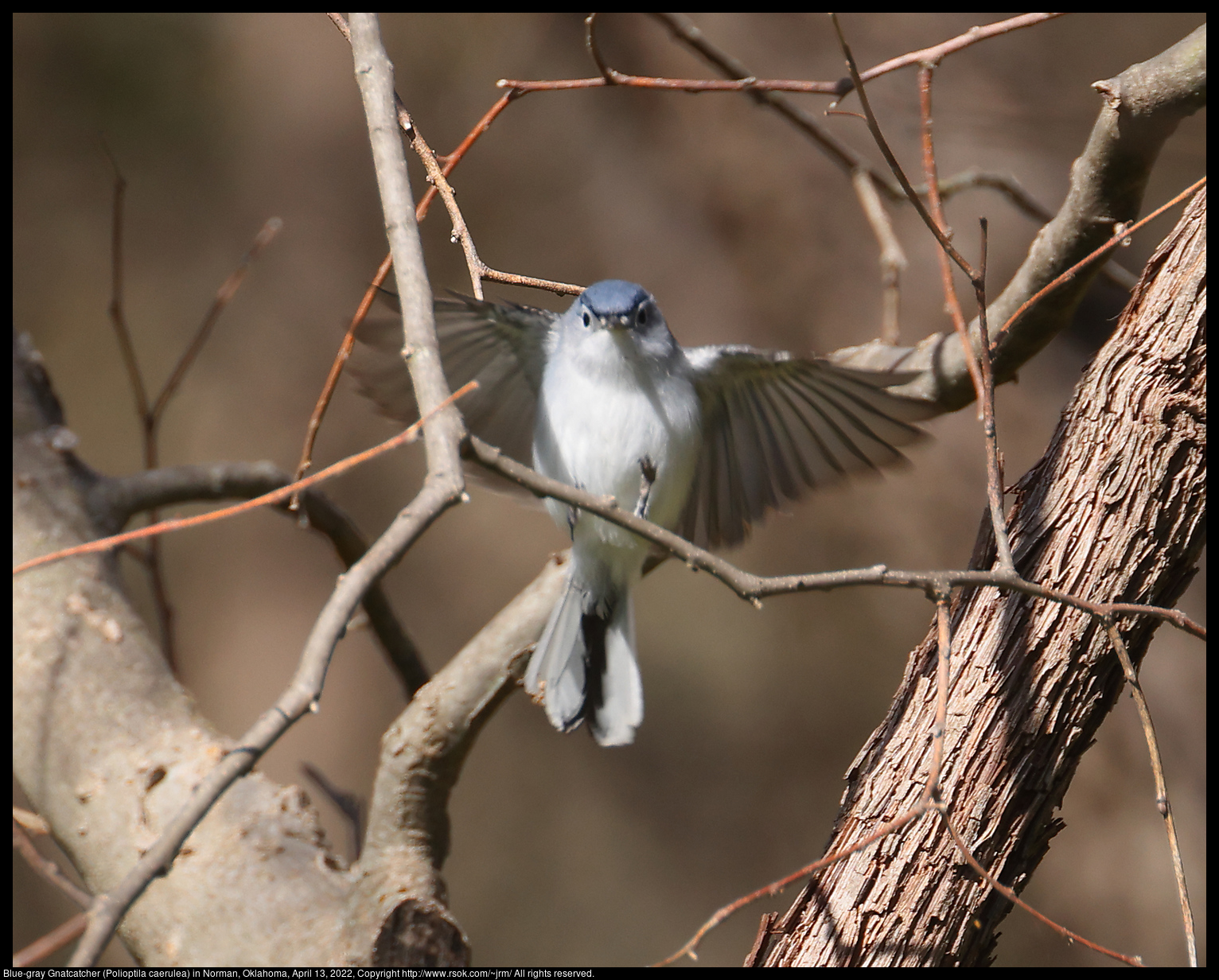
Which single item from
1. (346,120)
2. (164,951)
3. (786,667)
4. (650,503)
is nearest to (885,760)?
(650,503)

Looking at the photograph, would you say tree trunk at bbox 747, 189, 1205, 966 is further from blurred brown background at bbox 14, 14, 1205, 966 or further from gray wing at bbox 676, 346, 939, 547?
blurred brown background at bbox 14, 14, 1205, 966

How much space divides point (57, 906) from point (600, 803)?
234 cm

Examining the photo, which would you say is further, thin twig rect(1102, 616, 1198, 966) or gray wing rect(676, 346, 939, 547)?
gray wing rect(676, 346, 939, 547)

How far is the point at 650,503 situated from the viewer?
198cm

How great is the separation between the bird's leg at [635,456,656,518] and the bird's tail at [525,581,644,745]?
236 mm

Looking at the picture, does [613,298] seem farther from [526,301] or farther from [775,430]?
[526,301]

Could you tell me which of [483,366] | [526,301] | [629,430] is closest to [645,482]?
[629,430]

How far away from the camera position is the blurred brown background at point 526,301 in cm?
421

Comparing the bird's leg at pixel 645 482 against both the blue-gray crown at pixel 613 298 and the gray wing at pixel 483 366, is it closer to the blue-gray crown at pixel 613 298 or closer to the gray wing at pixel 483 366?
the blue-gray crown at pixel 613 298

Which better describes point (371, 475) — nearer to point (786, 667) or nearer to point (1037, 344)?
point (786, 667)

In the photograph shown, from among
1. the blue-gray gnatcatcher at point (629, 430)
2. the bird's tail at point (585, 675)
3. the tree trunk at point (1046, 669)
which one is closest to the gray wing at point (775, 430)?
the blue-gray gnatcatcher at point (629, 430)

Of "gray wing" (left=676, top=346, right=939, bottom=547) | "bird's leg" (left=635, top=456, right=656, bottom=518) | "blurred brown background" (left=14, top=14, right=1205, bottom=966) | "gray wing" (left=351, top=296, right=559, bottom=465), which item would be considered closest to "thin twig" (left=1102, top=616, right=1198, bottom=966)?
"gray wing" (left=676, top=346, right=939, bottom=547)

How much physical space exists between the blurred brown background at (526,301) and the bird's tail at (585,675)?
2.25 m

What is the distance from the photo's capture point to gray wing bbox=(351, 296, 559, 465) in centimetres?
206
